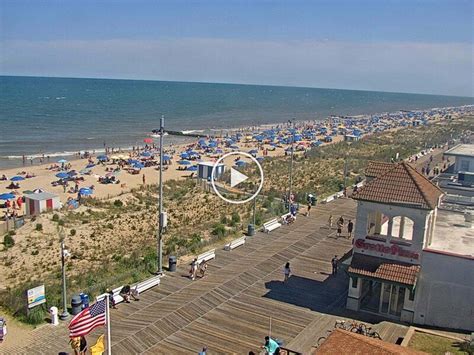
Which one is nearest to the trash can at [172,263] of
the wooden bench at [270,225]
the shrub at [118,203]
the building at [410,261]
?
the building at [410,261]

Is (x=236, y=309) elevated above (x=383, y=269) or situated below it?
below

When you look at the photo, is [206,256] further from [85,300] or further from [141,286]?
[85,300]

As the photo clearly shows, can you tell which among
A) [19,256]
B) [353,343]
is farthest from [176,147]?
[353,343]
